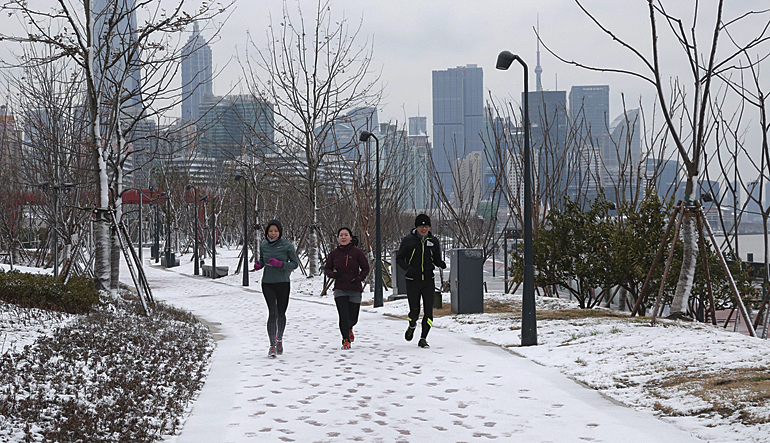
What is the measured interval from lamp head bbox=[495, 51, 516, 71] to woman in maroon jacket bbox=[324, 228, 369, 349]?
367 cm

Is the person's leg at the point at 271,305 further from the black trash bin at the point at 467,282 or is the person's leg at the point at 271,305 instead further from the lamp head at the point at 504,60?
the black trash bin at the point at 467,282

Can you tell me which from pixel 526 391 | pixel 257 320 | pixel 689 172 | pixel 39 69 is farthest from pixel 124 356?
pixel 39 69

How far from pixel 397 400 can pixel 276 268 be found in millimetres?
3297

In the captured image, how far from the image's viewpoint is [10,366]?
655 cm

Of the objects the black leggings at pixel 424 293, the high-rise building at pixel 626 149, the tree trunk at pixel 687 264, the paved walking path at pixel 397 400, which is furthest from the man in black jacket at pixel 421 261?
the high-rise building at pixel 626 149

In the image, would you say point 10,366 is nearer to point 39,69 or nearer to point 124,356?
point 124,356

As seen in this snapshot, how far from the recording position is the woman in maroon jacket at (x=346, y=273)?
978 cm

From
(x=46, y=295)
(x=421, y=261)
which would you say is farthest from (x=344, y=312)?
(x=46, y=295)

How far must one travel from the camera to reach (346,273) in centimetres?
980

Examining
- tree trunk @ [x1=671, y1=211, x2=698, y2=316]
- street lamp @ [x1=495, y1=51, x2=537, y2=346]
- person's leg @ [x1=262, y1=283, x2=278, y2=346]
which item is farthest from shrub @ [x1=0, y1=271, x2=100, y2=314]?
tree trunk @ [x1=671, y1=211, x2=698, y2=316]

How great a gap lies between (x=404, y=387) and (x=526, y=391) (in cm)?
126

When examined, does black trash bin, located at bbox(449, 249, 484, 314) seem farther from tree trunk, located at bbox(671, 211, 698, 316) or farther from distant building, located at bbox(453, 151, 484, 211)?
distant building, located at bbox(453, 151, 484, 211)

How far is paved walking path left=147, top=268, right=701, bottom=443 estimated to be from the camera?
5.31m

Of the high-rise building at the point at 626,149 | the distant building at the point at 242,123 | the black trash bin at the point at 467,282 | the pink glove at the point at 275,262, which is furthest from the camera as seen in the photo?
the high-rise building at the point at 626,149
